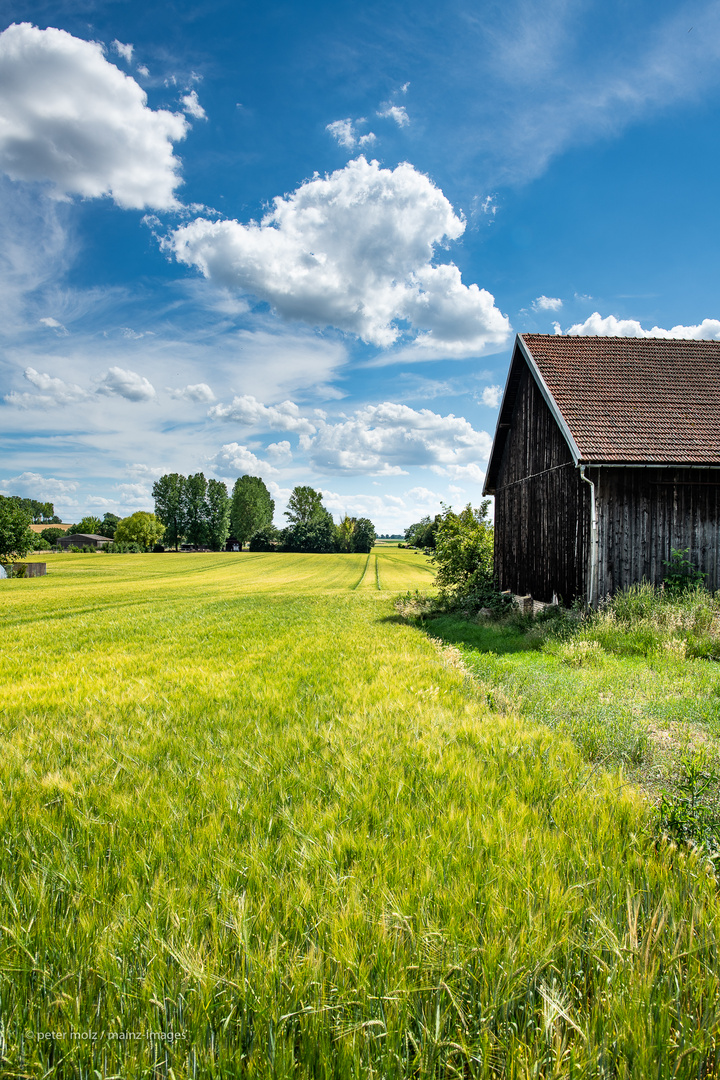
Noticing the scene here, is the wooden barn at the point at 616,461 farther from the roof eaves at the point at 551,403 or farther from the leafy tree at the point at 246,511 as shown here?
the leafy tree at the point at 246,511

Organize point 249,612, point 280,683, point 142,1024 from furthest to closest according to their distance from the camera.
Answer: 1. point 249,612
2. point 280,683
3. point 142,1024

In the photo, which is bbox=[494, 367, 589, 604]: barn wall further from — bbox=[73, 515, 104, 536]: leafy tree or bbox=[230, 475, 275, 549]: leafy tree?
bbox=[73, 515, 104, 536]: leafy tree

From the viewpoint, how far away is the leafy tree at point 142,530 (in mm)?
103438

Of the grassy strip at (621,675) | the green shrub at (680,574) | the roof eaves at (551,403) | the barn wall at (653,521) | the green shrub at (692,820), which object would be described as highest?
the roof eaves at (551,403)

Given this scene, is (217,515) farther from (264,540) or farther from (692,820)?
(692,820)

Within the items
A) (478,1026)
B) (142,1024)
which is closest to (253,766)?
(142,1024)

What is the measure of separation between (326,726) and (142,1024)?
3.22 metres

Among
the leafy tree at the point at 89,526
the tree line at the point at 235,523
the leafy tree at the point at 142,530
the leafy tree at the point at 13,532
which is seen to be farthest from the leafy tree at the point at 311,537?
the leafy tree at the point at 89,526

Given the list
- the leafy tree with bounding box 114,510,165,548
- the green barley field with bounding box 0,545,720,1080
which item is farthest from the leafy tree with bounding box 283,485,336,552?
the green barley field with bounding box 0,545,720,1080

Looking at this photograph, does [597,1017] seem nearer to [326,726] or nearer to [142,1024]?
[142,1024]

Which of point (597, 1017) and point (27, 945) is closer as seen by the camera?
point (597, 1017)

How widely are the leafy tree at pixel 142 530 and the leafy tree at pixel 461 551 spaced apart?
95.0 m

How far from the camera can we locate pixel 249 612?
1741 centimetres

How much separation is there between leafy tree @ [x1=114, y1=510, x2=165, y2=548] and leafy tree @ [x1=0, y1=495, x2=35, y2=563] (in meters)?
47.0
